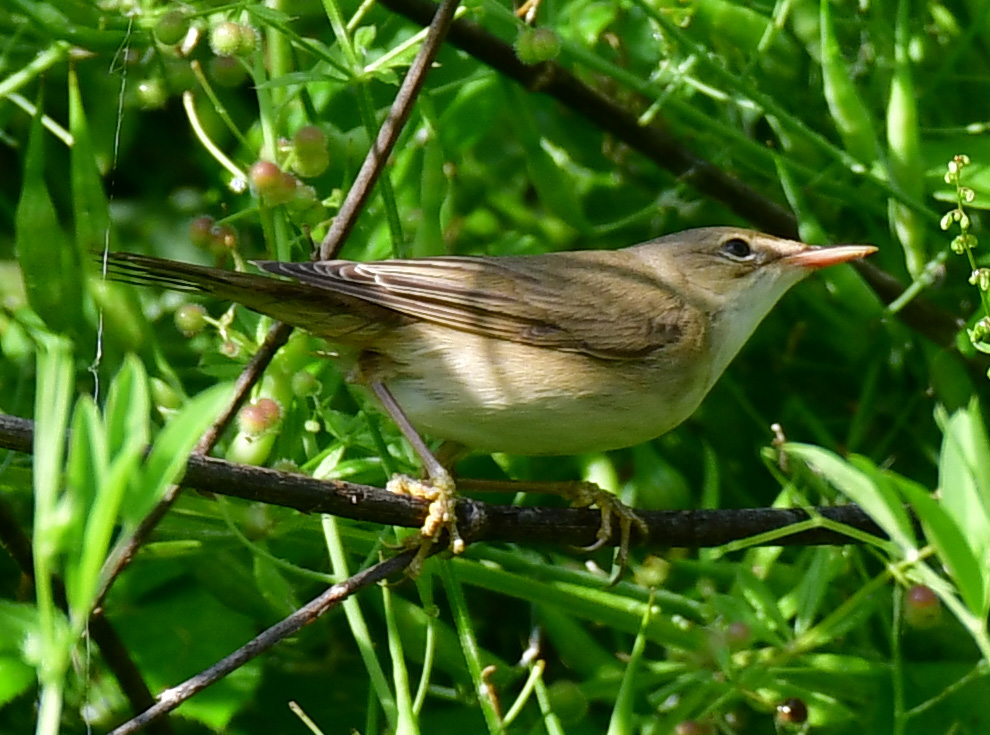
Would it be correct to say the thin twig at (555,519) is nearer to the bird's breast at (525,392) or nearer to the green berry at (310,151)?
the bird's breast at (525,392)

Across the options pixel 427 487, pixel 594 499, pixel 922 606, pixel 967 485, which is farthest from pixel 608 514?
pixel 967 485

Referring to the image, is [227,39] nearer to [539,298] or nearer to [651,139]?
[539,298]

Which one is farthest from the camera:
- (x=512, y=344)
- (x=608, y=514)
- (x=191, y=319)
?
(x=512, y=344)

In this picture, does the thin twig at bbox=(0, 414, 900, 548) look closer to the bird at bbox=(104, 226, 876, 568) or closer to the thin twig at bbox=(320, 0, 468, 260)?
the bird at bbox=(104, 226, 876, 568)

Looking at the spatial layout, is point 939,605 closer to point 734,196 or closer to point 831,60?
point 831,60

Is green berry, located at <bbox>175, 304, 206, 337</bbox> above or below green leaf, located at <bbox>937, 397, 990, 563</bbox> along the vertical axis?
below

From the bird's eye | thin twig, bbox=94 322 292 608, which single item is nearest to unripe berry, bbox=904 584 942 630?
thin twig, bbox=94 322 292 608

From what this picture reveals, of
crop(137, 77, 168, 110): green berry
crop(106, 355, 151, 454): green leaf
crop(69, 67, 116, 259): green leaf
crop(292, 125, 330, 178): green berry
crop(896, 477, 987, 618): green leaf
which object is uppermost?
crop(106, 355, 151, 454): green leaf

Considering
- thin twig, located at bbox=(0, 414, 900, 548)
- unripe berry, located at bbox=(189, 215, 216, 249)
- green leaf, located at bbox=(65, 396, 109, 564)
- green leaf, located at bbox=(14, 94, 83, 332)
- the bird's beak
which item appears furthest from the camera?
the bird's beak
